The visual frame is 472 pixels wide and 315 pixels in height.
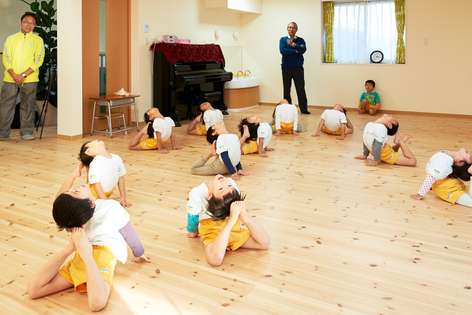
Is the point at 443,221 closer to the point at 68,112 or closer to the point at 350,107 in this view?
the point at 68,112

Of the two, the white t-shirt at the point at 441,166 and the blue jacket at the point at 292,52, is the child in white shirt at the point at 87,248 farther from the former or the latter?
the blue jacket at the point at 292,52

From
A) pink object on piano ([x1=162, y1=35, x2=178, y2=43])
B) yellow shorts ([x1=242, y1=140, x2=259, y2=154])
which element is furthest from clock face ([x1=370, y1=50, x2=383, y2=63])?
yellow shorts ([x1=242, y1=140, x2=259, y2=154])

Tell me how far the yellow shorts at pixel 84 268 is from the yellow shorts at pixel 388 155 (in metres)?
3.44

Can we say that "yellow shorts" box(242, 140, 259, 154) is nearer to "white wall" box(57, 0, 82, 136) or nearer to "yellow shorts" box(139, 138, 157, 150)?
"yellow shorts" box(139, 138, 157, 150)

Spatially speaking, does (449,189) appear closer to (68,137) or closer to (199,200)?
(199,200)

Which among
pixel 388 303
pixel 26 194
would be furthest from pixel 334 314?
pixel 26 194

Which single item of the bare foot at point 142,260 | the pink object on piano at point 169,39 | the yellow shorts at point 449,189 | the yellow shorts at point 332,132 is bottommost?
the bare foot at point 142,260

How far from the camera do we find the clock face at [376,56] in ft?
30.2

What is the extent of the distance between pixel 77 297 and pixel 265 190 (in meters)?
2.12

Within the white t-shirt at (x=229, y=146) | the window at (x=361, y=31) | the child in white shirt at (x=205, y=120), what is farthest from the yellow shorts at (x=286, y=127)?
the window at (x=361, y=31)

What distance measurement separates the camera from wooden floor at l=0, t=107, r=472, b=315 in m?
2.20

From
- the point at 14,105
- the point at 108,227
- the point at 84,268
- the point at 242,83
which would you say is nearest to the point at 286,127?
the point at 242,83

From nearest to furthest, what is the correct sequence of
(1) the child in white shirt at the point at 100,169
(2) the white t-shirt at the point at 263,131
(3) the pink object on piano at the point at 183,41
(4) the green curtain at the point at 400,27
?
1. (1) the child in white shirt at the point at 100,169
2. (2) the white t-shirt at the point at 263,131
3. (3) the pink object on piano at the point at 183,41
4. (4) the green curtain at the point at 400,27

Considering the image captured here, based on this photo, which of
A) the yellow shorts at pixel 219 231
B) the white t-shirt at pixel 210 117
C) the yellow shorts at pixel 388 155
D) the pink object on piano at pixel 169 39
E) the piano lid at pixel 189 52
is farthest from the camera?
the pink object on piano at pixel 169 39
